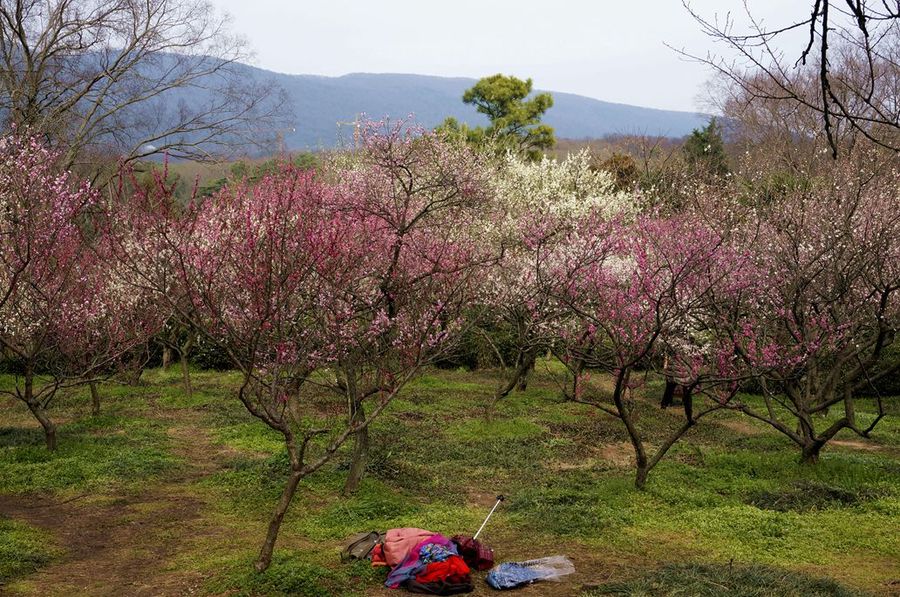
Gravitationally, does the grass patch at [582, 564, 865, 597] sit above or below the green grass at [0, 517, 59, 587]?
above

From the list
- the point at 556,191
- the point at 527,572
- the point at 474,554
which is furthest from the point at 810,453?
the point at 556,191

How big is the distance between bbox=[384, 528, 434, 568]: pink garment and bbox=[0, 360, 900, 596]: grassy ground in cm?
24

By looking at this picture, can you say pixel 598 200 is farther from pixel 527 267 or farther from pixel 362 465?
pixel 362 465

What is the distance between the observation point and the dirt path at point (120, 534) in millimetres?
7219

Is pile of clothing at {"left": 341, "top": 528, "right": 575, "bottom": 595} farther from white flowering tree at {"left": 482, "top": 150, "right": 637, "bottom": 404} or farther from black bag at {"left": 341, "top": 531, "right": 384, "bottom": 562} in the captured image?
white flowering tree at {"left": 482, "top": 150, "right": 637, "bottom": 404}

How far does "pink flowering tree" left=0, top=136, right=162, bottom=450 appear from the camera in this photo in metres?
10.7

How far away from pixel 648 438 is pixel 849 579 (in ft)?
24.2

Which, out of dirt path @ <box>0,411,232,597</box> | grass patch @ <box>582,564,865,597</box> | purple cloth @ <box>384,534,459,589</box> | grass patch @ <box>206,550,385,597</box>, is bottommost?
dirt path @ <box>0,411,232,597</box>

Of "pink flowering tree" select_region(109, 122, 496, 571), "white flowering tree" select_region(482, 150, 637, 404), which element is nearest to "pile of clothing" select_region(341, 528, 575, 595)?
"pink flowering tree" select_region(109, 122, 496, 571)

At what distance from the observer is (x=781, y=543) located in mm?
8320

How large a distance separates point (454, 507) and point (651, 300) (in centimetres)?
419

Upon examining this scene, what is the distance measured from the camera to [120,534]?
28.9ft

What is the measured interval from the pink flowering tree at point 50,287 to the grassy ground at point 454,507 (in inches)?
55.9

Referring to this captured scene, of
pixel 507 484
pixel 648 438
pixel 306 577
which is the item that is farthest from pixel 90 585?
pixel 648 438
